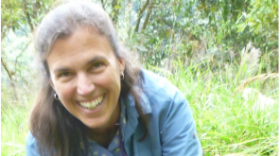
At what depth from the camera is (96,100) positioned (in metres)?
1.69

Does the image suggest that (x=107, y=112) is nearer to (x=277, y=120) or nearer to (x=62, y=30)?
(x=62, y=30)

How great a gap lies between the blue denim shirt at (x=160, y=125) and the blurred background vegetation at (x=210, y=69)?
11.6 inches

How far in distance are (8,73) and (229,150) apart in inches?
184

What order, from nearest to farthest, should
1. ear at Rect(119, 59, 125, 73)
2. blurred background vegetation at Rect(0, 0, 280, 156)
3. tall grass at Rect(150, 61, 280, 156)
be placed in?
1. ear at Rect(119, 59, 125, 73)
2. tall grass at Rect(150, 61, 280, 156)
3. blurred background vegetation at Rect(0, 0, 280, 156)

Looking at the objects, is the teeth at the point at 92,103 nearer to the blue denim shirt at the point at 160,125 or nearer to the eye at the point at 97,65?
the eye at the point at 97,65

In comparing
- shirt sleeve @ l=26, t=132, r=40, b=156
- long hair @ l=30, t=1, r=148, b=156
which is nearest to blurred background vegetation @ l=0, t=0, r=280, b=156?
long hair @ l=30, t=1, r=148, b=156

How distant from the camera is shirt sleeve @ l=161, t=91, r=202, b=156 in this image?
1.87 m

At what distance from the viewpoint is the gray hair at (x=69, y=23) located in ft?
5.21

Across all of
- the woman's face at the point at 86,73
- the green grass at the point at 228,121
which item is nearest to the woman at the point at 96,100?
the woman's face at the point at 86,73

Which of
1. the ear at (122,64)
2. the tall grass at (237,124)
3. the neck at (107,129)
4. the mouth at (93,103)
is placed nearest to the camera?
the mouth at (93,103)

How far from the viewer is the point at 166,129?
1936 mm

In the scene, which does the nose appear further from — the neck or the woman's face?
the neck

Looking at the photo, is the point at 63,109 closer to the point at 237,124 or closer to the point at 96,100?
the point at 96,100

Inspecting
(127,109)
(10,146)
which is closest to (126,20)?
(10,146)
